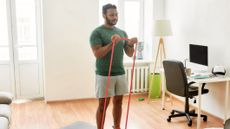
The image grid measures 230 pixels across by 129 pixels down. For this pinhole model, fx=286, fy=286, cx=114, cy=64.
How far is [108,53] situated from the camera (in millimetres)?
3018

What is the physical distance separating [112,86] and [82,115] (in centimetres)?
149

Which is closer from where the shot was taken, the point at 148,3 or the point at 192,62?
the point at 192,62

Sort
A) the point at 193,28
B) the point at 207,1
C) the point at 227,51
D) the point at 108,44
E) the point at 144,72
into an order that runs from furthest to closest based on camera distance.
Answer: the point at 144,72 < the point at 193,28 < the point at 207,1 < the point at 227,51 < the point at 108,44

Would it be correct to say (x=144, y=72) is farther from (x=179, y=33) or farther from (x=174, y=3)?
(x=174, y=3)

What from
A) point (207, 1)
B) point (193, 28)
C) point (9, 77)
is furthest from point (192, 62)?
point (9, 77)

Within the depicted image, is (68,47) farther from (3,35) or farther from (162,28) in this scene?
(162,28)

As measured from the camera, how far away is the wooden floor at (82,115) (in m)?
3.95

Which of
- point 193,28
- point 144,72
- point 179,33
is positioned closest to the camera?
point 193,28

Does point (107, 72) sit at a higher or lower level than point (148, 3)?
lower

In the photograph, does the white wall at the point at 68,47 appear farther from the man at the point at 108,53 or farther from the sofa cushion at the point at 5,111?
the man at the point at 108,53

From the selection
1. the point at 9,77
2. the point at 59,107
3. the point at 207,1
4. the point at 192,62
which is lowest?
the point at 59,107

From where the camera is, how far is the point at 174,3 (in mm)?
5117

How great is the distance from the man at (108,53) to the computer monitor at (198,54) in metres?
1.40

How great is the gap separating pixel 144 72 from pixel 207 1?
6.18ft
